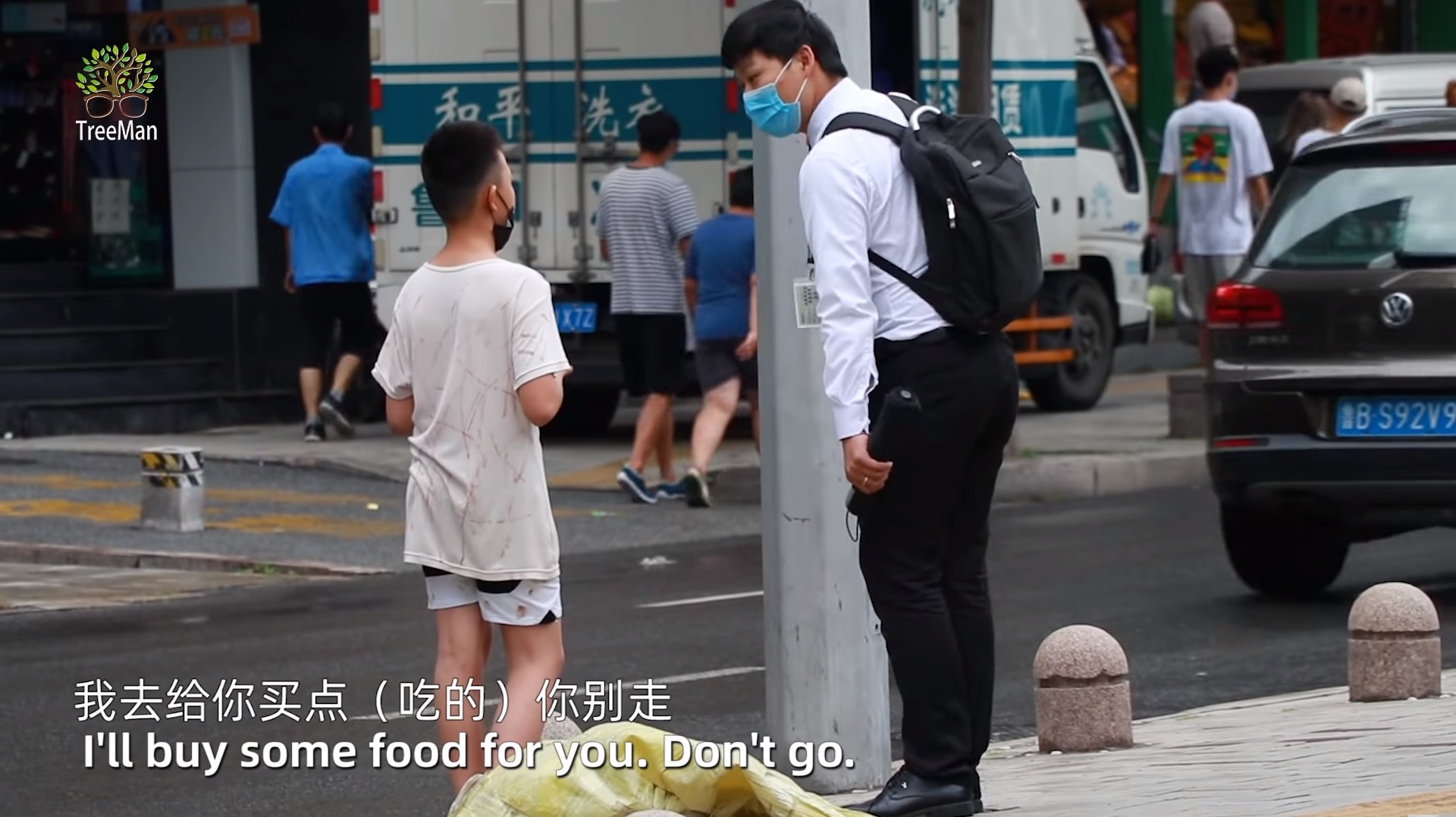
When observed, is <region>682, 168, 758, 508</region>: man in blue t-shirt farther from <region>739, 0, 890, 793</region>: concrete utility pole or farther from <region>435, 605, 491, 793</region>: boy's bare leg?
<region>435, 605, 491, 793</region>: boy's bare leg

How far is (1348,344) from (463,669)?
4.62 metres

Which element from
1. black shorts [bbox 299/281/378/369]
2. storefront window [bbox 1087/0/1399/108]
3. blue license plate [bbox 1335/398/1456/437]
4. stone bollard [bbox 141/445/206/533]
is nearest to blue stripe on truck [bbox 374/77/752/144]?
black shorts [bbox 299/281/378/369]

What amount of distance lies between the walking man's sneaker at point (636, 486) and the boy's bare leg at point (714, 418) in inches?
18.5

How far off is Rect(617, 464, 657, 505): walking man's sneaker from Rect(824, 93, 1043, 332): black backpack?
844 centimetres

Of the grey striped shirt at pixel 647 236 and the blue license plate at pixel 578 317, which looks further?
the blue license plate at pixel 578 317

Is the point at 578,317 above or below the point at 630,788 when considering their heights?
above

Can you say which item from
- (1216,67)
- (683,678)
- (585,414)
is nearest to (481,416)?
(683,678)

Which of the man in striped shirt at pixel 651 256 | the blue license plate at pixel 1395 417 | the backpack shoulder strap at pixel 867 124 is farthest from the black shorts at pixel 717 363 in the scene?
the backpack shoulder strap at pixel 867 124

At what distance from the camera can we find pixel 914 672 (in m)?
5.87

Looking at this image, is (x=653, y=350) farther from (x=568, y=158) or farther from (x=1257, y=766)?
(x=1257, y=766)

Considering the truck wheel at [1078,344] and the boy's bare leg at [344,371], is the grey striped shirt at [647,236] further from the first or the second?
the truck wheel at [1078,344]

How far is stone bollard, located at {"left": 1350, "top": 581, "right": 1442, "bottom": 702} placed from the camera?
764cm

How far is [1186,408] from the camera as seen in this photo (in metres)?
15.7

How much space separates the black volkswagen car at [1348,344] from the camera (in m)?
9.30
